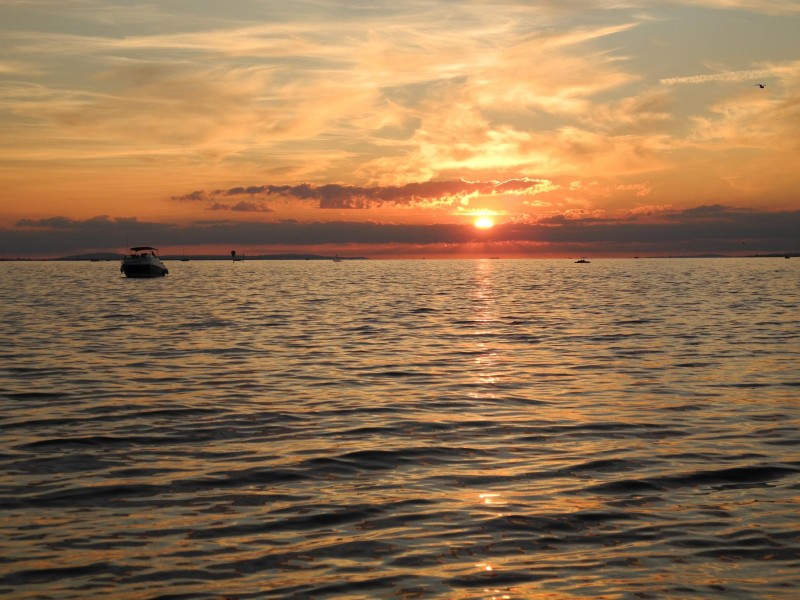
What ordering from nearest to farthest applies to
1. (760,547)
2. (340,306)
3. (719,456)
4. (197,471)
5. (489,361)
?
(760,547), (197,471), (719,456), (489,361), (340,306)

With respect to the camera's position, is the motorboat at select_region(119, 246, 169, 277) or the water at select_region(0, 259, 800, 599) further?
the motorboat at select_region(119, 246, 169, 277)

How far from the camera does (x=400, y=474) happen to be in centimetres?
1484

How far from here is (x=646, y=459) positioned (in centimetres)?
1574

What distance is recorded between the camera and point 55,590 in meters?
9.45

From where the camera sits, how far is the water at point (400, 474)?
1000cm

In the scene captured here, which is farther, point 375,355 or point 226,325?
point 226,325

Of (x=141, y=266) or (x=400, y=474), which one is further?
(x=141, y=266)

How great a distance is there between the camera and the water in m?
10.0

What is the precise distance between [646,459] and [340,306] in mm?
54749

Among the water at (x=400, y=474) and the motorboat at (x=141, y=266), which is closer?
the water at (x=400, y=474)

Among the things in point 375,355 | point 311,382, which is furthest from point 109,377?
point 375,355

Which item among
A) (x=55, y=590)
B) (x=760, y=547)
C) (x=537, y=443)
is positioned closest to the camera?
(x=55, y=590)

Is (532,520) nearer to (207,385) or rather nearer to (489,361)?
(207,385)

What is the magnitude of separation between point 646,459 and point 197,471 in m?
8.13
